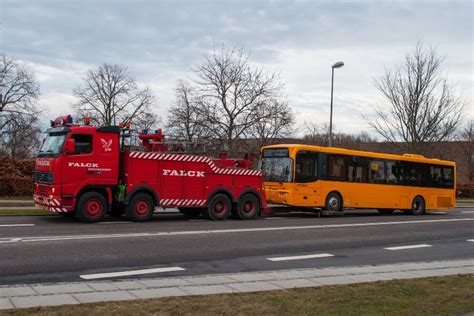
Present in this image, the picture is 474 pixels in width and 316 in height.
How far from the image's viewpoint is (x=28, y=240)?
Result: 11.8 meters

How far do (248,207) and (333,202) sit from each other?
14.6 feet

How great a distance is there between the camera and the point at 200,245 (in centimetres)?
1215

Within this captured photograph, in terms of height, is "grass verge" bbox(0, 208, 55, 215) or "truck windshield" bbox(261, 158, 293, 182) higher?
"truck windshield" bbox(261, 158, 293, 182)

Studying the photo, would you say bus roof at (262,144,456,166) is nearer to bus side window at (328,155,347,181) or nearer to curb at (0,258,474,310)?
bus side window at (328,155,347,181)

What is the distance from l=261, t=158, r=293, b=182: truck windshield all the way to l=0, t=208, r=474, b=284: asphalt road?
312 centimetres

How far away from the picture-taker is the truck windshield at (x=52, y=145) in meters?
16.0

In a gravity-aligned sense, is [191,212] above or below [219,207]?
below

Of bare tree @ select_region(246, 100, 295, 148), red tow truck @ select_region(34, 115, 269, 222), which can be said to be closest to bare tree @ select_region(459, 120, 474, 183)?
bare tree @ select_region(246, 100, 295, 148)

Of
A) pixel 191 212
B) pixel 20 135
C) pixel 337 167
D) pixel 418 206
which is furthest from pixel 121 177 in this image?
pixel 20 135

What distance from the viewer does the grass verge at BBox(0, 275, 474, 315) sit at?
5.84 meters

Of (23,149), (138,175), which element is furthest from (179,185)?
(23,149)

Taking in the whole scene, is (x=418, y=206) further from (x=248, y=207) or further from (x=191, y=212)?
(x=191, y=212)

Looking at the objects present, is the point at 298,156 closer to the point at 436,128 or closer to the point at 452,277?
the point at 452,277

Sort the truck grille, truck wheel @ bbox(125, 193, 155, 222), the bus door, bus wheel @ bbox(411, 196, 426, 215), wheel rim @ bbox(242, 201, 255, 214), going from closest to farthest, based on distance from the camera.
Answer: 1. the truck grille
2. truck wheel @ bbox(125, 193, 155, 222)
3. wheel rim @ bbox(242, 201, 255, 214)
4. the bus door
5. bus wheel @ bbox(411, 196, 426, 215)
